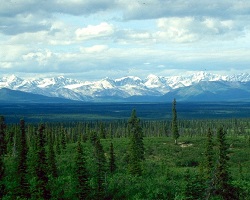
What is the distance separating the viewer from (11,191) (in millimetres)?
56500

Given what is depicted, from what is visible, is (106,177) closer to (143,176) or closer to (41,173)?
(143,176)

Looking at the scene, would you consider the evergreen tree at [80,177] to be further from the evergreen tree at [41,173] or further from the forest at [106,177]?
the evergreen tree at [41,173]

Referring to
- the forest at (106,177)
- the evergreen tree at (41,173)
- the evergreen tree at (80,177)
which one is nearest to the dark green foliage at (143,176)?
the forest at (106,177)

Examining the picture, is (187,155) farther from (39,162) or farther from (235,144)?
(39,162)

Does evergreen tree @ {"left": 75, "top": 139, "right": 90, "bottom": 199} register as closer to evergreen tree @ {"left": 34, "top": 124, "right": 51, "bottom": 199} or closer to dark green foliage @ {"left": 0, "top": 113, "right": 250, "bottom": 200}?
dark green foliage @ {"left": 0, "top": 113, "right": 250, "bottom": 200}

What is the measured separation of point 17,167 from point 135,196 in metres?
19.2

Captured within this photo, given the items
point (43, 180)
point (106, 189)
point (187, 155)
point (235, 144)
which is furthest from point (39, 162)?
point (235, 144)

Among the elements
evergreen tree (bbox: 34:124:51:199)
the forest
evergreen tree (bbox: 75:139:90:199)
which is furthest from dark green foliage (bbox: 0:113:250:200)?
evergreen tree (bbox: 34:124:51:199)

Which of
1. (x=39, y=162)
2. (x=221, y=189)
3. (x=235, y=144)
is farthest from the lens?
(x=235, y=144)

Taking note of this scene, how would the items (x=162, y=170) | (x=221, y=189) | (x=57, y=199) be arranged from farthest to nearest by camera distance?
(x=162, y=170)
(x=57, y=199)
(x=221, y=189)

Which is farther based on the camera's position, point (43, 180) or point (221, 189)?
point (43, 180)

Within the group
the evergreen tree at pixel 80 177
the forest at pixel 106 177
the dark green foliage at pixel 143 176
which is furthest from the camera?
the evergreen tree at pixel 80 177

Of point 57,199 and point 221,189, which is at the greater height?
point 221,189

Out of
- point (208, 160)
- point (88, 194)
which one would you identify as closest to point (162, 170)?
point (208, 160)
